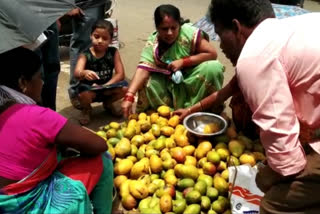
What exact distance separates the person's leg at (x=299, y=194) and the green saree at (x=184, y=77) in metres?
1.80

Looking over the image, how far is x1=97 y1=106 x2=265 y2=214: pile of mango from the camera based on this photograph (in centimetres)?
285

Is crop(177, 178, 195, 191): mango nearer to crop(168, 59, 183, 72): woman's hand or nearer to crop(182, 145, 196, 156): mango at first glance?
crop(182, 145, 196, 156): mango

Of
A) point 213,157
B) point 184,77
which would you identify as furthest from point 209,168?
point 184,77

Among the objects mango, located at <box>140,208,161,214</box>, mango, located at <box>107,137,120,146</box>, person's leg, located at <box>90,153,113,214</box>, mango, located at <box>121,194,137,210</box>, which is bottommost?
mango, located at <box>121,194,137,210</box>

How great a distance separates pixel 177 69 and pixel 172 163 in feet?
3.55

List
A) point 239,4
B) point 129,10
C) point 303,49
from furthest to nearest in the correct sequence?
point 129,10 → point 239,4 → point 303,49

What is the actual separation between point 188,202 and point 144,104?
1.51 metres

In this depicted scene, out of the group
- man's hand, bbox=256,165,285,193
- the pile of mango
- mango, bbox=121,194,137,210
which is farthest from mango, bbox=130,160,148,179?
man's hand, bbox=256,165,285,193

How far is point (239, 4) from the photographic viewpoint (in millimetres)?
2143

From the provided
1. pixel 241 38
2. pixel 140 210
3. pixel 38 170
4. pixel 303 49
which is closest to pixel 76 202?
pixel 38 170

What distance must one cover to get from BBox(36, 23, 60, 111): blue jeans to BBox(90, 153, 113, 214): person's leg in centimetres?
159

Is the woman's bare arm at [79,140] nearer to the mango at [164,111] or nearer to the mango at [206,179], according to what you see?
the mango at [206,179]

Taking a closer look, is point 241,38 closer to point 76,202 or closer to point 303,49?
point 303,49

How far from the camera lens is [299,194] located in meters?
2.17
